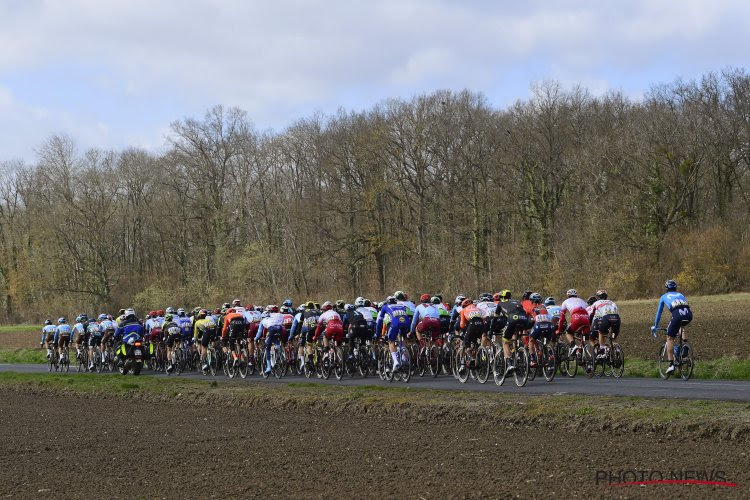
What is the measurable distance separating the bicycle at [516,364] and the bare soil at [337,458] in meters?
3.63

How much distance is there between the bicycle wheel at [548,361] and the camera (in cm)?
2097

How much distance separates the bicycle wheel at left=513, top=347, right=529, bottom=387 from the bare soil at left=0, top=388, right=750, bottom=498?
A: 369cm

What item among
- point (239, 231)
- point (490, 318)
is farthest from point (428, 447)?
point (239, 231)

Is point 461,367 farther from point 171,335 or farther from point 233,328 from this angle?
point 171,335

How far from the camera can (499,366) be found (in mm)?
20516

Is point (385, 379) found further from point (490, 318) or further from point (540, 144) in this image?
point (540, 144)

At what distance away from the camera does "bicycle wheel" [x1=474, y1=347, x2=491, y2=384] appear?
2123 centimetres

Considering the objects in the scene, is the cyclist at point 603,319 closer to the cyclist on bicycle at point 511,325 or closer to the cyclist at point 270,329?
the cyclist on bicycle at point 511,325

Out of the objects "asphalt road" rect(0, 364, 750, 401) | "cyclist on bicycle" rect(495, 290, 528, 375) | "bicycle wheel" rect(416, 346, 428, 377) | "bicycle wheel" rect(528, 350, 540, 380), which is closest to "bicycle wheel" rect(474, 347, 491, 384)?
"asphalt road" rect(0, 364, 750, 401)

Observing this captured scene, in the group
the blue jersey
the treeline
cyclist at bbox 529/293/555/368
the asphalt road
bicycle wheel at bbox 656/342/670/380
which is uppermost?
the treeline

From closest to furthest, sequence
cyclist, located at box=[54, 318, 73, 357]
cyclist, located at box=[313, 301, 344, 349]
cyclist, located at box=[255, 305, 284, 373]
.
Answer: cyclist, located at box=[313, 301, 344, 349], cyclist, located at box=[255, 305, 284, 373], cyclist, located at box=[54, 318, 73, 357]

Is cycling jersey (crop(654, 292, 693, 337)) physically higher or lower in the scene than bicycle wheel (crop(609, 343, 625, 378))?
higher

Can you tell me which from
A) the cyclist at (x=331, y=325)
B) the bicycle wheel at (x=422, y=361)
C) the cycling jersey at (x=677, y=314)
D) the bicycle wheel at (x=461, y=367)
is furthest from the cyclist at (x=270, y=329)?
the cycling jersey at (x=677, y=314)

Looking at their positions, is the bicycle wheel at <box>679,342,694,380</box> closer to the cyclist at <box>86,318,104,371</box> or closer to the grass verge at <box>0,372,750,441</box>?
the grass verge at <box>0,372,750,441</box>
